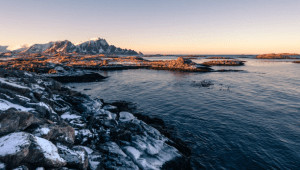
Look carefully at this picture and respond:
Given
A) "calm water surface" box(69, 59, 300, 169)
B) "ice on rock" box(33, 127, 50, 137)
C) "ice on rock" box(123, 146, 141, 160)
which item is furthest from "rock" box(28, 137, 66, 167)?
"calm water surface" box(69, 59, 300, 169)

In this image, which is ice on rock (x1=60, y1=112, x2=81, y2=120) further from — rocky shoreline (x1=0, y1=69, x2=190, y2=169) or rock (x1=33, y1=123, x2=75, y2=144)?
rock (x1=33, y1=123, x2=75, y2=144)

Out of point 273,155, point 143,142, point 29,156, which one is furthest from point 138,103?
point 29,156

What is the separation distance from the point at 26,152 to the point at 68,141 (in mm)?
2683

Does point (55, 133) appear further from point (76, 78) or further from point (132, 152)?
point (76, 78)

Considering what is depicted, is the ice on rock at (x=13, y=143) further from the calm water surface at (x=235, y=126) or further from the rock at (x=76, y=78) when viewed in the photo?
the rock at (x=76, y=78)

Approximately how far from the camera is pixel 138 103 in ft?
84.7

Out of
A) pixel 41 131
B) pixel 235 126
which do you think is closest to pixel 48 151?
pixel 41 131

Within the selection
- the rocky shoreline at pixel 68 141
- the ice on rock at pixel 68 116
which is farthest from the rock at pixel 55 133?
the ice on rock at pixel 68 116

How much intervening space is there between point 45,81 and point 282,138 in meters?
31.2

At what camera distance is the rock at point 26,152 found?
5.27 m

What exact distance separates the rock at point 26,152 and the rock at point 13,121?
1.89 ft

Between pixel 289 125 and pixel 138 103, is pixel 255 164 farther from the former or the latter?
pixel 138 103

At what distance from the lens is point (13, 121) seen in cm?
661

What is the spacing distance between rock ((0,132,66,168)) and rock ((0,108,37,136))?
1.89 feet
